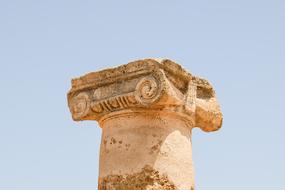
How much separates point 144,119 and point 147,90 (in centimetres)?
44

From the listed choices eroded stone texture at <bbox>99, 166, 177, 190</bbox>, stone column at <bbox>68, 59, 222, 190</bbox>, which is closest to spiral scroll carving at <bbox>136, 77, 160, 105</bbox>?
stone column at <bbox>68, 59, 222, 190</bbox>

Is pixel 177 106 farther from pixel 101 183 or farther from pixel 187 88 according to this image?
pixel 101 183

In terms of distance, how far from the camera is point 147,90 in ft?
23.9

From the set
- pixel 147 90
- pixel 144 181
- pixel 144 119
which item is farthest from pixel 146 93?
pixel 144 181

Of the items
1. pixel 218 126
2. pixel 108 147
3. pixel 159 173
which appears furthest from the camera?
pixel 218 126

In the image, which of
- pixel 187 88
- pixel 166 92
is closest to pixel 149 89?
pixel 166 92

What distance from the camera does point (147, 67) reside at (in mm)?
7352

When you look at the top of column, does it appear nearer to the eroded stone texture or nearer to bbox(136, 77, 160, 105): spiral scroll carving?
bbox(136, 77, 160, 105): spiral scroll carving

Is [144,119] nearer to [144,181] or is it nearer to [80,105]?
[144,181]

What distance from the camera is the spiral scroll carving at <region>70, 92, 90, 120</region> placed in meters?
7.89

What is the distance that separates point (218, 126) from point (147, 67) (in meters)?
1.86

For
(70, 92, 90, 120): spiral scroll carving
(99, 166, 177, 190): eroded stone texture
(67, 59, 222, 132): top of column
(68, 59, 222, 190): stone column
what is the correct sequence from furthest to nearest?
(70, 92, 90, 120): spiral scroll carving < (67, 59, 222, 132): top of column < (68, 59, 222, 190): stone column < (99, 166, 177, 190): eroded stone texture

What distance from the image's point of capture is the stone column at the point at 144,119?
23.6 feet

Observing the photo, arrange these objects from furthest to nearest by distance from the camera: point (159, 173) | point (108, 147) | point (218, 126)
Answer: point (218, 126)
point (108, 147)
point (159, 173)
